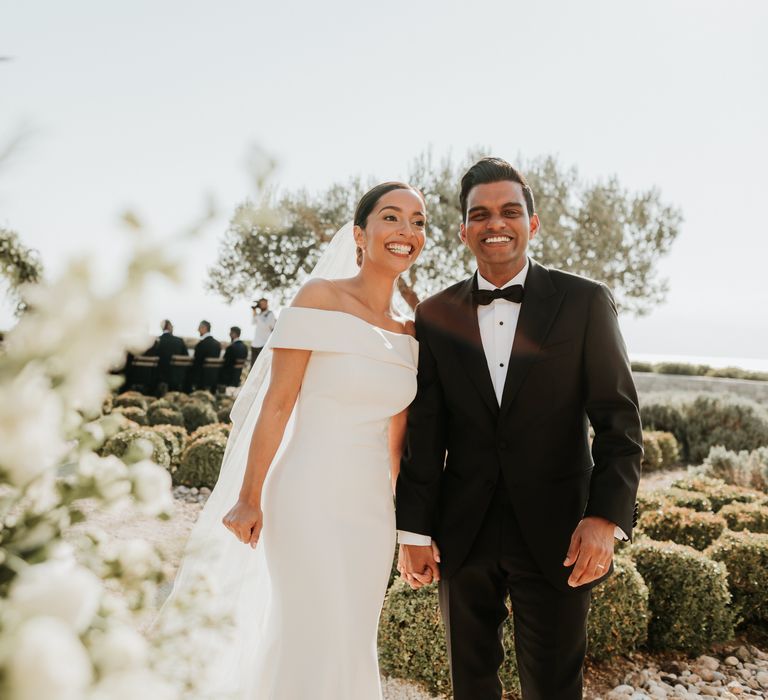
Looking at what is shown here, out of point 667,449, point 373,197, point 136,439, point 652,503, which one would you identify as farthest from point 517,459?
point 667,449

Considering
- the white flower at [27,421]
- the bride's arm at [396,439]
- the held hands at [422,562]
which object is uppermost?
the white flower at [27,421]

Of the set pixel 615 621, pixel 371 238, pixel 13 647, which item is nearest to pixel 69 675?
pixel 13 647

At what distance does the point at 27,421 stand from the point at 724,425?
13.8 meters

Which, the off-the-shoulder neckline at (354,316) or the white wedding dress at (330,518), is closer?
the white wedding dress at (330,518)

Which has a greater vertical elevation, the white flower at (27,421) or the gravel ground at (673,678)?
the white flower at (27,421)

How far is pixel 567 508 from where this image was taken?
8.97ft

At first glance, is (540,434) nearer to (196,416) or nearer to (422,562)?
(422,562)

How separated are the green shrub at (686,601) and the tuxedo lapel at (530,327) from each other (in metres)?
2.84

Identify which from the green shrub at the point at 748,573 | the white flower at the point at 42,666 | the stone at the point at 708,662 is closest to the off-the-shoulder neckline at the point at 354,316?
the white flower at the point at 42,666

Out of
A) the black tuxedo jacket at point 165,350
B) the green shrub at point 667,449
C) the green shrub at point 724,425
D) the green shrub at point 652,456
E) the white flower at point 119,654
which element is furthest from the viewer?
the black tuxedo jacket at point 165,350

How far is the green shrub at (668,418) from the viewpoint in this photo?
1290cm

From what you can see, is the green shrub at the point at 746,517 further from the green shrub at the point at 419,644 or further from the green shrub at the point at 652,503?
the green shrub at the point at 419,644

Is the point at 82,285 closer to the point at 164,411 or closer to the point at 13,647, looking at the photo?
the point at 13,647

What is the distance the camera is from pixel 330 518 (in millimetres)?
2842
